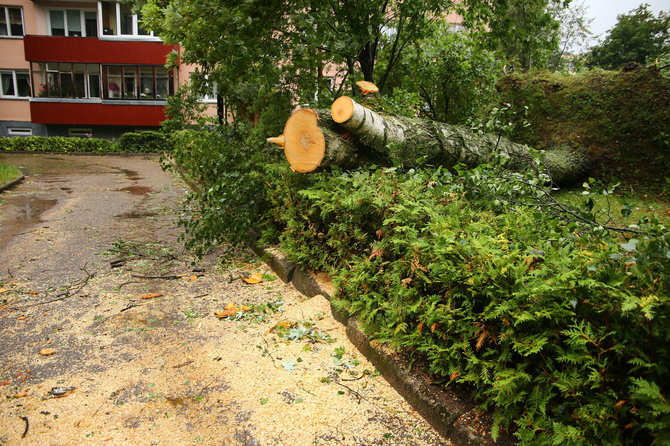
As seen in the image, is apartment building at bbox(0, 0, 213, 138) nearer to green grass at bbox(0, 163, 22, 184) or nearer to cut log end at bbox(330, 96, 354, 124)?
green grass at bbox(0, 163, 22, 184)

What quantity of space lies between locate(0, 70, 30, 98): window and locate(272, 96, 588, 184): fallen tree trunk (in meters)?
26.9

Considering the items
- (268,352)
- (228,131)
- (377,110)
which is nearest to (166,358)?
(268,352)

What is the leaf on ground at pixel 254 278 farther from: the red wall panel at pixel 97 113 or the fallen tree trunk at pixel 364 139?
the red wall panel at pixel 97 113

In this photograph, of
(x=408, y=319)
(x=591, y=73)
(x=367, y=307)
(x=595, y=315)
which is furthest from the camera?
(x=591, y=73)

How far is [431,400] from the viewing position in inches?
95.3

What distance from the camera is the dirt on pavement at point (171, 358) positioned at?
2.40 meters

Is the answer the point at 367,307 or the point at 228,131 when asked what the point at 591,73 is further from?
the point at 367,307

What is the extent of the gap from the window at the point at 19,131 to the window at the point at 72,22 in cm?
547

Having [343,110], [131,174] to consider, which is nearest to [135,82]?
[131,174]

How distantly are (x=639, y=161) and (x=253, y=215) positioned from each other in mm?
7301

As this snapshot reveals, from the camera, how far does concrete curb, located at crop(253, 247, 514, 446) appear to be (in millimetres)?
2170

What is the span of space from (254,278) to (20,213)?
5526 mm

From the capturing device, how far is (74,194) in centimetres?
977

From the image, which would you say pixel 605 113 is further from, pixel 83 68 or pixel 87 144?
pixel 83 68
